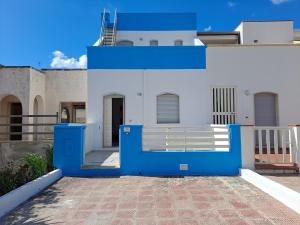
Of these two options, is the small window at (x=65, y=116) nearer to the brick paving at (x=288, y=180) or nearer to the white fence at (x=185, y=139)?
the white fence at (x=185, y=139)

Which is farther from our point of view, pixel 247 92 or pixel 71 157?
pixel 247 92

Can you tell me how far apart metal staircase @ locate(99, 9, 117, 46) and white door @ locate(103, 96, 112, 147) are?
516 centimetres

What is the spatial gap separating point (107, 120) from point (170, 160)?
4.73 meters

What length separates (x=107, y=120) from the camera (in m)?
11.0

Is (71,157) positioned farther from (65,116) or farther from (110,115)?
(65,116)

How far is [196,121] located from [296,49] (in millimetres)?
5772

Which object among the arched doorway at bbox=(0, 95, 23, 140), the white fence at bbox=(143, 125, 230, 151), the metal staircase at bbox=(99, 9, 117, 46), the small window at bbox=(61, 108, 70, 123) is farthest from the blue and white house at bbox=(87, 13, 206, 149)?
the arched doorway at bbox=(0, 95, 23, 140)

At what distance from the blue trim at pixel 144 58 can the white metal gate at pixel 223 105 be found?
141cm

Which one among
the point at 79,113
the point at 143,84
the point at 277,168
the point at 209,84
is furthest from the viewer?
the point at 79,113

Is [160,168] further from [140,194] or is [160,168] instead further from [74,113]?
[74,113]

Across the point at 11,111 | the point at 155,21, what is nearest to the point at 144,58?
the point at 155,21

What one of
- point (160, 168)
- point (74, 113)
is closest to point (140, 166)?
point (160, 168)

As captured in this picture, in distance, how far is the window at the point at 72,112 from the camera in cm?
1516

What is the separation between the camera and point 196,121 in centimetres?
1084
